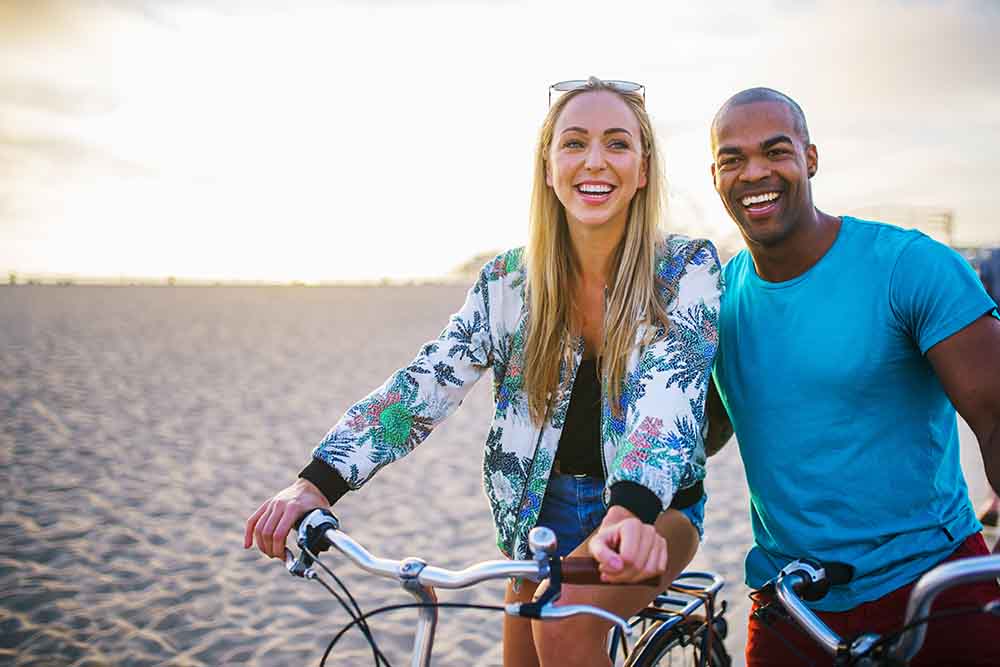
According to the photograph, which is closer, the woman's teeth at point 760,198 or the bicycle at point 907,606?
the bicycle at point 907,606

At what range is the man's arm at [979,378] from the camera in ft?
6.40

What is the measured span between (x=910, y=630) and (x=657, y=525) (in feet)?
2.02

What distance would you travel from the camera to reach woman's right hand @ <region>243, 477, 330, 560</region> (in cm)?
188

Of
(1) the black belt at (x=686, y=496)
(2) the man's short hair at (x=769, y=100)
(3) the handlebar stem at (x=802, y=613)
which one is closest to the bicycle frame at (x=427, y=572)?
(3) the handlebar stem at (x=802, y=613)

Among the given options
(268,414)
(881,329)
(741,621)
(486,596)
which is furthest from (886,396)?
(268,414)

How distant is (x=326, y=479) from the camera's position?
2094 mm

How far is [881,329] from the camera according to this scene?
2.14 m

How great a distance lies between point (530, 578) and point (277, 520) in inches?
27.8

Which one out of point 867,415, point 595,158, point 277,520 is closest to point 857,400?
point 867,415

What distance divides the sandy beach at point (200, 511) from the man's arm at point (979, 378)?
98.3 inches

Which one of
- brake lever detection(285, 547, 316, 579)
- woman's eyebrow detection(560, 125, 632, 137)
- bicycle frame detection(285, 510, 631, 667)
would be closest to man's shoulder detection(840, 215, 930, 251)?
woman's eyebrow detection(560, 125, 632, 137)

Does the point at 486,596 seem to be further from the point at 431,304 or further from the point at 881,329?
the point at 431,304

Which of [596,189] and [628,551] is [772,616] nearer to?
[628,551]

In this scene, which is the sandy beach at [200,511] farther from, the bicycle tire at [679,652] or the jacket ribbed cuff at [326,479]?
the jacket ribbed cuff at [326,479]
